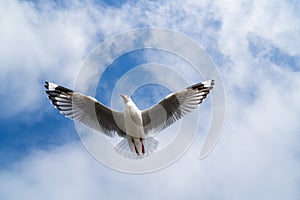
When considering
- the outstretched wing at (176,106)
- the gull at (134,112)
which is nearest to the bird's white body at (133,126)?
the gull at (134,112)

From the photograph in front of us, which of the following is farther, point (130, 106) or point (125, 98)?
point (125, 98)

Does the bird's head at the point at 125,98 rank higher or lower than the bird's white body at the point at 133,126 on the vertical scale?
higher

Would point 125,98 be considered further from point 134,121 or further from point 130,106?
point 134,121

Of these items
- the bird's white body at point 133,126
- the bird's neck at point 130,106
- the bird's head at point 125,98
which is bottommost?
the bird's white body at point 133,126

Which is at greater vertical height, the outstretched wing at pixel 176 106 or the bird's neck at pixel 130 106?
the outstretched wing at pixel 176 106

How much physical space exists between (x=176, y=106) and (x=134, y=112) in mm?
1059

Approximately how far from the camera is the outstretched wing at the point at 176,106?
13000 millimetres

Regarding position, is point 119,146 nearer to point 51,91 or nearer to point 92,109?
point 92,109

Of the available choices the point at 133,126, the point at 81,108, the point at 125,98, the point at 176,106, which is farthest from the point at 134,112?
the point at 81,108

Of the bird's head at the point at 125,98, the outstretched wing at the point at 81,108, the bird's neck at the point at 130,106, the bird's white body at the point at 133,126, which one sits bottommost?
the outstretched wing at the point at 81,108

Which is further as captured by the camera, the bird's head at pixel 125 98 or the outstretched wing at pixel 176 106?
the bird's head at pixel 125 98

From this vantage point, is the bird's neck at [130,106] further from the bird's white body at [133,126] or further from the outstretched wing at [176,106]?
the outstretched wing at [176,106]

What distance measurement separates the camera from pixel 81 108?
13.1m

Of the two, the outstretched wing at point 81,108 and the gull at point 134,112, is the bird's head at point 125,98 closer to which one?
the gull at point 134,112
